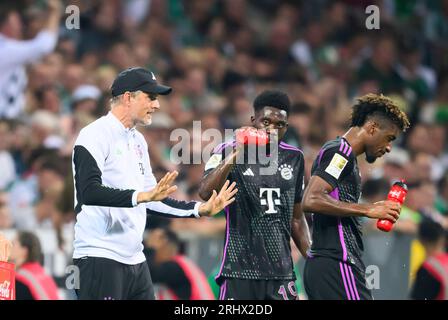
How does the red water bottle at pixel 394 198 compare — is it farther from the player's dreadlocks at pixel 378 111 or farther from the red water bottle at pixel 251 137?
the red water bottle at pixel 251 137

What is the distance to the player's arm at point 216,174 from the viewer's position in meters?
7.54

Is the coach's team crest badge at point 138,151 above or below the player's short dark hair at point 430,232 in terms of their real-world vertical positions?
above

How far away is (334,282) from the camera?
735 centimetres

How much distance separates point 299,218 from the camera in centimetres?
805

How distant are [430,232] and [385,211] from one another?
2851 mm

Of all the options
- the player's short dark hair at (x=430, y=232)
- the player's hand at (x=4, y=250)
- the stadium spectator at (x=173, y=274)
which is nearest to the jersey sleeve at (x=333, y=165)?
the player's hand at (x=4, y=250)

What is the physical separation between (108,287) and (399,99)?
8236mm

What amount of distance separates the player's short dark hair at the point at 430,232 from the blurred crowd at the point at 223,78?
1.26ft

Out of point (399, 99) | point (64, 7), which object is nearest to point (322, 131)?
point (399, 99)

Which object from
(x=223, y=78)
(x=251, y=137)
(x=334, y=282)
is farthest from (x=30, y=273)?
(x=223, y=78)

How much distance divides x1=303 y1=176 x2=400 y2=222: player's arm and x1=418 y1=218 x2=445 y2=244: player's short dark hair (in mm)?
2743

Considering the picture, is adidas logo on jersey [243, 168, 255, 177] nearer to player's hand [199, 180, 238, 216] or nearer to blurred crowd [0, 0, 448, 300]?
player's hand [199, 180, 238, 216]

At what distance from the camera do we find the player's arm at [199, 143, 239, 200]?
754cm

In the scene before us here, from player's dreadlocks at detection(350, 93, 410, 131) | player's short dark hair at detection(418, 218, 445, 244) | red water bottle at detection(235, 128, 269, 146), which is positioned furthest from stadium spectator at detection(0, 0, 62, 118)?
player's dreadlocks at detection(350, 93, 410, 131)
